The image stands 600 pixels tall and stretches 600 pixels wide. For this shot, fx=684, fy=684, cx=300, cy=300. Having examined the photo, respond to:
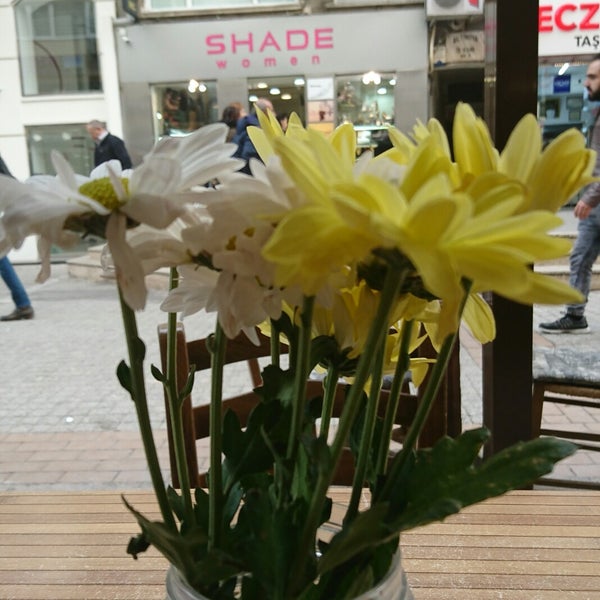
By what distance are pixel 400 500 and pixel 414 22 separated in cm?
826

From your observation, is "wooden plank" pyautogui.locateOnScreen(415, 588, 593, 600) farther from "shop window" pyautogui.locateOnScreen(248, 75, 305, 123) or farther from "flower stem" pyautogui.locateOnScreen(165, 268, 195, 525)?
"shop window" pyautogui.locateOnScreen(248, 75, 305, 123)

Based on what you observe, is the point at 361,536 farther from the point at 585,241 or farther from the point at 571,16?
the point at 571,16

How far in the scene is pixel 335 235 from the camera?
354 mm

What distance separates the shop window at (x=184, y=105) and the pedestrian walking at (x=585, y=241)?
5.44 metres

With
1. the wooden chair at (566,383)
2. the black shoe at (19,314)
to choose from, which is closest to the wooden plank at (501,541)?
the wooden chair at (566,383)

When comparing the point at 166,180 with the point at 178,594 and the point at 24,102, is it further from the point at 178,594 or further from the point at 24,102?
the point at 24,102

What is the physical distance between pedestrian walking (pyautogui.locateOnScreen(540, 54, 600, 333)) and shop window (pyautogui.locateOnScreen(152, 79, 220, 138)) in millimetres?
5435

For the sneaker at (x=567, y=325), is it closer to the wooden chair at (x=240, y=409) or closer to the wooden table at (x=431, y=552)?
the wooden chair at (x=240, y=409)

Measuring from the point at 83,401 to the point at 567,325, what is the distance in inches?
111

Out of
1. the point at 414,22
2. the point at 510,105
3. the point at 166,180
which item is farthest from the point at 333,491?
the point at 414,22

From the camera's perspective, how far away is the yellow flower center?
1.33 feet

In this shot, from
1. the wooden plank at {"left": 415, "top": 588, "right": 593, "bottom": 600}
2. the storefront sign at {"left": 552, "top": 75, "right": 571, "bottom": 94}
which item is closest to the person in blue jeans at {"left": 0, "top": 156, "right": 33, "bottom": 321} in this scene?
the wooden plank at {"left": 415, "top": 588, "right": 593, "bottom": 600}

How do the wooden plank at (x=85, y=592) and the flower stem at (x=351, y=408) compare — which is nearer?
the flower stem at (x=351, y=408)

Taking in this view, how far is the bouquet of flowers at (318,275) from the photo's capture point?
0.35m
